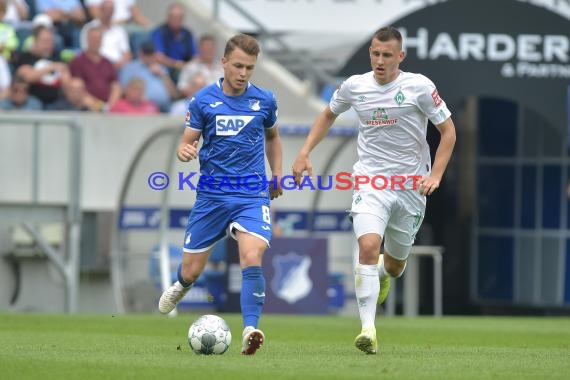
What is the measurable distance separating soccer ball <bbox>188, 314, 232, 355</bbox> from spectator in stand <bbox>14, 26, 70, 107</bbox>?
1170cm

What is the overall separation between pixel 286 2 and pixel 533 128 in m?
4.80

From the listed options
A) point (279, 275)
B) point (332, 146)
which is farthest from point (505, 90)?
point (279, 275)

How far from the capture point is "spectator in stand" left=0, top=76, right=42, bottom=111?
21.0 meters

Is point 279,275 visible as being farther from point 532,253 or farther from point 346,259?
point 532,253

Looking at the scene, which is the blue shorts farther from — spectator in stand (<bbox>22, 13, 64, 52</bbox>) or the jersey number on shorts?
→ spectator in stand (<bbox>22, 13, 64, 52</bbox>)

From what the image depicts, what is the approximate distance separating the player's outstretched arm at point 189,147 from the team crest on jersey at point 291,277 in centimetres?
966

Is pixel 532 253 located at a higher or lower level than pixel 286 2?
lower

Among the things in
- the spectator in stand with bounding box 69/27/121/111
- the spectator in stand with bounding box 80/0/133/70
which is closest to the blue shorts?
the spectator in stand with bounding box 69/27/121/111

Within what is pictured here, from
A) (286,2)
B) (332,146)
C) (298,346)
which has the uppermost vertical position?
(286,2)

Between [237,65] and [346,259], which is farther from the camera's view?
[346,259]

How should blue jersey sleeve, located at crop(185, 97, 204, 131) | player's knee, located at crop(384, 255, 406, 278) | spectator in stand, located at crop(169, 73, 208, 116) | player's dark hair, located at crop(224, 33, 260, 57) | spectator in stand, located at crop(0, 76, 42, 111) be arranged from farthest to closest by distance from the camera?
1. spectator in stand, located at crop(169, 73, 208, 116)
2. spectator in stand, located at crop(0, 76, 42, 111)
3. player's knee, located at crop(384, 255, 406, 278)
4. blue jersey sleeve, located at crop(185, 97, 204, 131)
5. player's dark hair, located at crop(224, 33, 260, 57)

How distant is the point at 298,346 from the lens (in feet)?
38.2

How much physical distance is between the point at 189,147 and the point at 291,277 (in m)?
10.2

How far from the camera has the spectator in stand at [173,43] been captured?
2250 cm
